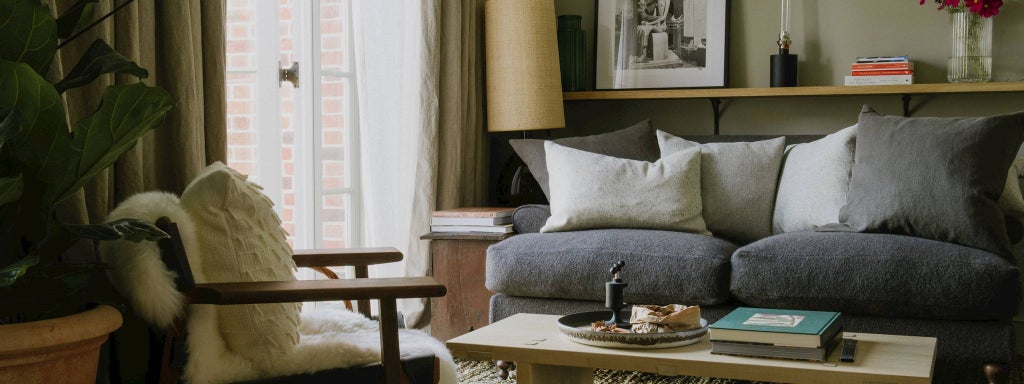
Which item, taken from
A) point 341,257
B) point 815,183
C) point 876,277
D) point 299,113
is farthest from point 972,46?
point 341,257

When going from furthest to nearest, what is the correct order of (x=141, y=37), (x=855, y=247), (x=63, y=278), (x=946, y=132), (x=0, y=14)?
(x=946, y=132), (x=855, y=247), (x=141, y=37), (x=63, y=278), (x=0, y=14)

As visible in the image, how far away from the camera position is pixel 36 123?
4.79 ft

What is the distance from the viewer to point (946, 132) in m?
2.82

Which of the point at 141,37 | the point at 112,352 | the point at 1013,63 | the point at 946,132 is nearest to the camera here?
the point at 112,352

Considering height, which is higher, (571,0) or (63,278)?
(571,0)

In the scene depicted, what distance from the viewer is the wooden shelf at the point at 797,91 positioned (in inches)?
135

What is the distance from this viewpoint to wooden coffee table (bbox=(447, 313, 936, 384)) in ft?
5.68

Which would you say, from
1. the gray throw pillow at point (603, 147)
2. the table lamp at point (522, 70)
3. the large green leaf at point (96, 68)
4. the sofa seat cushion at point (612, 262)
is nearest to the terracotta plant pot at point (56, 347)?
the large green leaf at point (96, 68)

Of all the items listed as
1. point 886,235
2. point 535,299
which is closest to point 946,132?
point 886,235

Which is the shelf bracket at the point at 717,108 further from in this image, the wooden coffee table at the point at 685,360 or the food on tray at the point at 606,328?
the food on tray at the point at 606,328

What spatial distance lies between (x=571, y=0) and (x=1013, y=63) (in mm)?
1783

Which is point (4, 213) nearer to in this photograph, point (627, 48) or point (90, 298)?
point (90, 298)

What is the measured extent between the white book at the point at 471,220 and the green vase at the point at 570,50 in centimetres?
91

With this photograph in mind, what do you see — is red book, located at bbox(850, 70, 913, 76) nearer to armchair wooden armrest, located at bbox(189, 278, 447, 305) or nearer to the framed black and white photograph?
the framed black and white photograph
